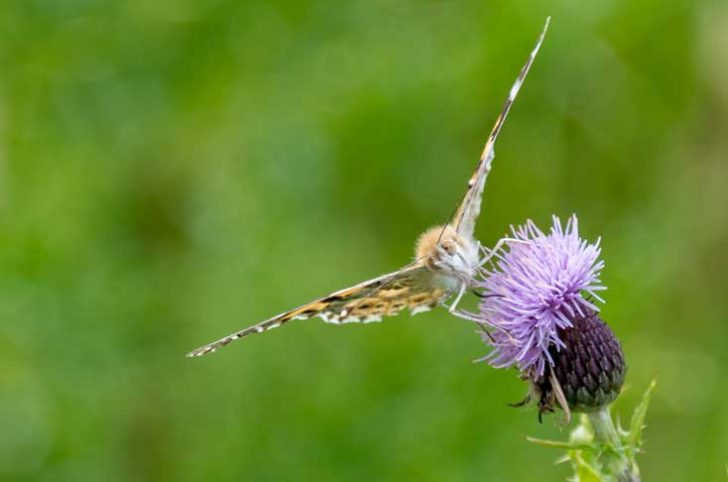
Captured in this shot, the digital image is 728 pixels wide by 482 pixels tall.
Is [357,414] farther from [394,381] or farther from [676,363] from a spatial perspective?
[676,363]

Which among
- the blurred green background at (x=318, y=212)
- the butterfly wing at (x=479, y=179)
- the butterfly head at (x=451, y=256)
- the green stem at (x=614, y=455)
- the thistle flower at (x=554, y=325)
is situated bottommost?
the green stem at (x=614, y=455)

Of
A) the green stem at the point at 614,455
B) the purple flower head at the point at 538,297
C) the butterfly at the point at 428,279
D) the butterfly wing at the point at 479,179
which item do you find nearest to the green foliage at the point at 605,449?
the green stem at the point at 614,455

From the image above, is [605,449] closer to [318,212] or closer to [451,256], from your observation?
[451,256]

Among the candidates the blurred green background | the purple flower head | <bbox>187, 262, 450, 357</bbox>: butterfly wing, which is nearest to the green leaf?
the purple flower head

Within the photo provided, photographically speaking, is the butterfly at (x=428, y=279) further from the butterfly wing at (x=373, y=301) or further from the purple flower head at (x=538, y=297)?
the purple flower head at (x=538, y=297)

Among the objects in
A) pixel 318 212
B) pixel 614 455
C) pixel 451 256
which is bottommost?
A: pixel 614 455

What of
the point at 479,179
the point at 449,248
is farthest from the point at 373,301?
the point at 479,179

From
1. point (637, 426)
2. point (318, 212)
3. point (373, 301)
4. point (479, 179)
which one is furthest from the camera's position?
point (318, 212)
